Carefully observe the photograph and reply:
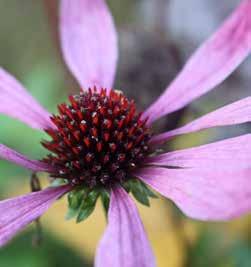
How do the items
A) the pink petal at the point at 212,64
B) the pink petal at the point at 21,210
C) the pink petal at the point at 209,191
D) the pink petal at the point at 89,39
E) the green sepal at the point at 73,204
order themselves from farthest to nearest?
the pink petal at the point at 89,39, the pink petal at the point at 212,64, the green sepal at the point at 73,204, the pink petal at the point at 21,210, the pink petal at the point at 209,191

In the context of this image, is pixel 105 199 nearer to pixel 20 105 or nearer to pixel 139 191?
pixel 139 191

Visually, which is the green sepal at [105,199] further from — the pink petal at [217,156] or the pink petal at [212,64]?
the pink petal at [212,64]

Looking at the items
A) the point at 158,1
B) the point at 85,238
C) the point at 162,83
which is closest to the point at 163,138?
the point at 162,83

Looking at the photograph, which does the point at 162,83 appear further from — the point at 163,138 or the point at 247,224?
the point at 163,138

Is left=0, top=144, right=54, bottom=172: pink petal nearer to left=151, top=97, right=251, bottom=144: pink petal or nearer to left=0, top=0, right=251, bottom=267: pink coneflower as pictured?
left=0, top=0, right=251, bottom=267: pink coneflower

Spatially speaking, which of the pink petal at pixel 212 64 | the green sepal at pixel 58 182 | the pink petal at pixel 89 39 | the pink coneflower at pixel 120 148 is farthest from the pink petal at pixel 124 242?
the pink petal at pixel 89 39

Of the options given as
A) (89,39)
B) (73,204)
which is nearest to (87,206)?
(73,204)
